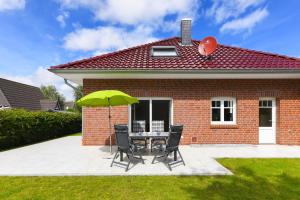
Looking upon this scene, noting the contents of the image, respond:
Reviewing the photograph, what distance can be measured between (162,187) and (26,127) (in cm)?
960

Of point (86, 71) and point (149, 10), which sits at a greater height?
point (149, 10)

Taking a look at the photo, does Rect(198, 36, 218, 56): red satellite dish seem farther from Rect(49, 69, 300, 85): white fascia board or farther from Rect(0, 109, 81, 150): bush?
Rect(0, 109, 81, 150): bush

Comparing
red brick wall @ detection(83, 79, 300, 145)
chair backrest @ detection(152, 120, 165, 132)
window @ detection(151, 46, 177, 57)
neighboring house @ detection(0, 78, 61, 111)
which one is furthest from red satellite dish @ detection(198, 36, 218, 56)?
neighboring house @ detection(0, 78, 61, 111)

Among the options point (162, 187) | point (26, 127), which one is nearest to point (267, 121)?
point (162, 187)

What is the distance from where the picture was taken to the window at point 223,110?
10297 millimetres

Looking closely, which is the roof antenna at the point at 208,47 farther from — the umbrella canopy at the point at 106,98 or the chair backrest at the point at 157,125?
the umbrella canopy at the point at 106,98

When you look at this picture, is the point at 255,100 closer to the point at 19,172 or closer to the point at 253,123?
the point at 253,123

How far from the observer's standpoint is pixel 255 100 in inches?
403

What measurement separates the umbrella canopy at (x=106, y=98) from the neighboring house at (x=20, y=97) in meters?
21.8

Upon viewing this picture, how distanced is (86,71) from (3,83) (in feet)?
73.4

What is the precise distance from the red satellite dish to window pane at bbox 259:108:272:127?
161 inches

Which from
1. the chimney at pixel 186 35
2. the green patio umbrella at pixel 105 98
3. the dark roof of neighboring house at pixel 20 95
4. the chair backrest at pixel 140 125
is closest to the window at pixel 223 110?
the chair backrest at pixel 140 125

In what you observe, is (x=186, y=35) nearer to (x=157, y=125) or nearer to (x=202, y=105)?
(x=202, y=105)

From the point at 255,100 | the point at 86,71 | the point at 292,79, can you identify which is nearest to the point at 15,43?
the point at 86,71
